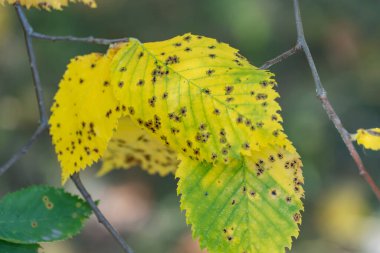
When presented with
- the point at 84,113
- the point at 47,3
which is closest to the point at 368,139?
the point at 84,113

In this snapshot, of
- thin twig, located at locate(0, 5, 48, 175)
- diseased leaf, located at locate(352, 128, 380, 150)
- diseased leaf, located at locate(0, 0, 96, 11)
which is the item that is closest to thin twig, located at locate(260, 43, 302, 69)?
diseased leaf, located at locate(352, 128, 380, 150)

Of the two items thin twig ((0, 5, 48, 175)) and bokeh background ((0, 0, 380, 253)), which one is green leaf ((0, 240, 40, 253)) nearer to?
thin twig ((0, 5, 48, 175))

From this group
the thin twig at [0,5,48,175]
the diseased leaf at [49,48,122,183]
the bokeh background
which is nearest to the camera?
the diseased leaf at [49,48,122,183]

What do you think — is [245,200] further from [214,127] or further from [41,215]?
[41,215]

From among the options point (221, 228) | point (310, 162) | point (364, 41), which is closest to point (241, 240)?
point (221, 228)

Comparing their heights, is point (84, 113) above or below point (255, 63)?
below

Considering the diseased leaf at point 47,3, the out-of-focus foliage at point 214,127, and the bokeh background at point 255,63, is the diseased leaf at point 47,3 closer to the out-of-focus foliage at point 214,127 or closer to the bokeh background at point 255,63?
the out-of-focus foliage at point 214,127

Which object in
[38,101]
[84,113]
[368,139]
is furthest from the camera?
[38,101]
